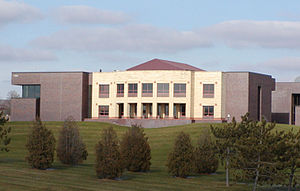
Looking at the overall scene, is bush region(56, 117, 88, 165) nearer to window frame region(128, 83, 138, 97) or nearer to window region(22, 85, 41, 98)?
window frame region(128, 83, 138, 97)

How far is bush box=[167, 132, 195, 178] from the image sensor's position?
3183 centimetres

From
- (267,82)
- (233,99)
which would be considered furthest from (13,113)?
(267,82)

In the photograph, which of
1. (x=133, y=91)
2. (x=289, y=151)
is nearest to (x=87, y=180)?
(x=289, y=151)

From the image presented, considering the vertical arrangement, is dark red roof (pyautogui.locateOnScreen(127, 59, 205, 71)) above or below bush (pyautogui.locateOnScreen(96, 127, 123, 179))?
above

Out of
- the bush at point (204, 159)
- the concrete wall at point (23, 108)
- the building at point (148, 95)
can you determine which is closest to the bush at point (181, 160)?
the bush at point (204, 159)

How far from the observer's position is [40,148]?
32625 millimetres

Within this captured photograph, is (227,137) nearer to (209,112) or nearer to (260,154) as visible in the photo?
(260,154)

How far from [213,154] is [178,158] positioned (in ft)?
9.23

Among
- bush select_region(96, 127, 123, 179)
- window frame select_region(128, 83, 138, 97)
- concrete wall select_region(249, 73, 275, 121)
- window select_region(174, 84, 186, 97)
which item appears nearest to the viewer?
bush select_region(96, 127, 123, 179)

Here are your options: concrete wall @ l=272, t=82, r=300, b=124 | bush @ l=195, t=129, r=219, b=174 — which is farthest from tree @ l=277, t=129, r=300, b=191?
concrete wall @ l=272, t=82, r=300, b=124

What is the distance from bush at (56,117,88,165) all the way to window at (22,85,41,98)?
5190cm

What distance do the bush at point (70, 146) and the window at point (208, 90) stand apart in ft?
149

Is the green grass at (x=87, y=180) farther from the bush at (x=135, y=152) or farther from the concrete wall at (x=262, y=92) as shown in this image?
the concrete wall at (x=262, y=92)

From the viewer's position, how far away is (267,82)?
3374 inches
